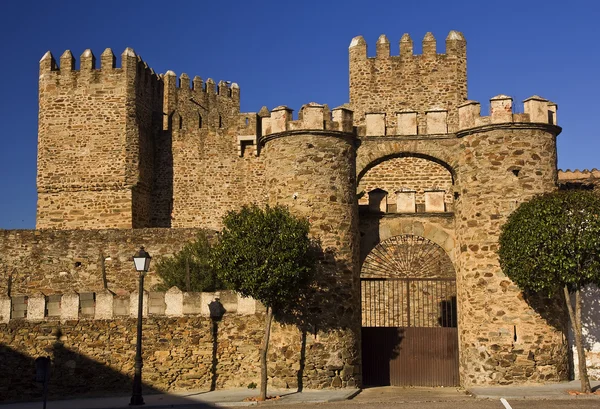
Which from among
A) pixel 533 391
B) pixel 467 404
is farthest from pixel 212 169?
pixel 467 404

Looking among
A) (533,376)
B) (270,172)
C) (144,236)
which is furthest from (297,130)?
(144,236)

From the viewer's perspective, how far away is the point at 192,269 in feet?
79.8

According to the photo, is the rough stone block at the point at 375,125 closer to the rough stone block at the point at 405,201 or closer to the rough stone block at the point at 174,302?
the rough stone block at the point at 405,201

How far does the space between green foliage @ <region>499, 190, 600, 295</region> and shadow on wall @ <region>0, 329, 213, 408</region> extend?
838 cm

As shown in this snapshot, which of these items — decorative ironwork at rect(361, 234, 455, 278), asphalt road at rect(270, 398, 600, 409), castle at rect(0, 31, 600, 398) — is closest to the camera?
asphalt road at rect(270, 398, 600, 409)

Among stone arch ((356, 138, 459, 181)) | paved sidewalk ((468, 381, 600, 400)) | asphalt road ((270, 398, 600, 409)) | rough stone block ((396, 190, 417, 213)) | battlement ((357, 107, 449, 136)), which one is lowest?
asphalt road ((270, 398, 600, 409))

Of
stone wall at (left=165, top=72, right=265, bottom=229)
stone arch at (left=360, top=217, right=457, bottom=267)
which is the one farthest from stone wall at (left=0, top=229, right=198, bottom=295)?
stone arch at (left=360, top=217, right=457, bottom=267)

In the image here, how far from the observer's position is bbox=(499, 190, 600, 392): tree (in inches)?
684

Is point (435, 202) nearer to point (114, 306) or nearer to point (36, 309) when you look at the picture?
point (114, 306)

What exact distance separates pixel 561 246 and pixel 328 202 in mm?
5045

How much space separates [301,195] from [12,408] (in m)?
7.42

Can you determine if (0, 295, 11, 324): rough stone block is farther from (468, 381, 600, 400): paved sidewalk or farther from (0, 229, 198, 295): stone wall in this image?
(468, 381, 600, 400): paved sidewalk

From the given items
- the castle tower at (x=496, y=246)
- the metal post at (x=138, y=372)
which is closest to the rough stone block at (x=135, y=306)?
the metal post at (x=138, y=372)

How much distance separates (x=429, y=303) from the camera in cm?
2594
